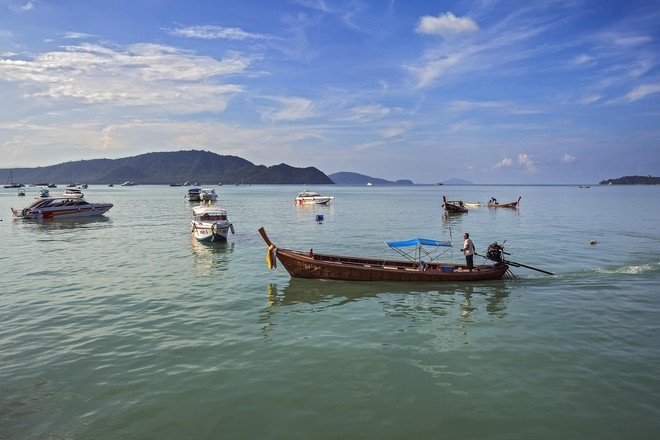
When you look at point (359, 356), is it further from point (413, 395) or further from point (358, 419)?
point (358, 419)

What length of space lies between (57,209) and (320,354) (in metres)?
66.8

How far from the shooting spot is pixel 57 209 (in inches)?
2613

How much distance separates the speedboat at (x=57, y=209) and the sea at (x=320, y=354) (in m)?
40.4

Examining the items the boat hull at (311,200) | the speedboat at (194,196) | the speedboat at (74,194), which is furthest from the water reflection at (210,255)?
the speedboat at (194,196)

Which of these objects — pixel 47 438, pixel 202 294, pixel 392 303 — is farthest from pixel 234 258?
pixel 47 438

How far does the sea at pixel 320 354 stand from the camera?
1116cm

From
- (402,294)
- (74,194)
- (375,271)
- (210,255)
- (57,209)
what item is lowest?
(402,294)

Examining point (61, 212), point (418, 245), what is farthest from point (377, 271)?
point (61, 212)

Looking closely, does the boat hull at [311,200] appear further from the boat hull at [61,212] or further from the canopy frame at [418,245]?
the canopy frame at [418,245]

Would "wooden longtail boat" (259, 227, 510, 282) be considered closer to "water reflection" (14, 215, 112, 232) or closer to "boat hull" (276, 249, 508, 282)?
"boat hull" (276, 249, 508, 282)

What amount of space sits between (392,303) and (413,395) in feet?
32.6

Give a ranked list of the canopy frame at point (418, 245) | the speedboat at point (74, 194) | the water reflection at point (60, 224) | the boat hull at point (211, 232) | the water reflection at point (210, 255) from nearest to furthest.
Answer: the canopy frame at point (418, 245) < the water reflection at point (210, 255) < the boat hull at point (211, 232) < the water reflection at point (60, 224) < the speedboat at point (74, 194)

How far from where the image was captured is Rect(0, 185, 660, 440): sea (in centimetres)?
1116

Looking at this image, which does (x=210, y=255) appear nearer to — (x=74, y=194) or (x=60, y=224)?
(x=60, y=224)
